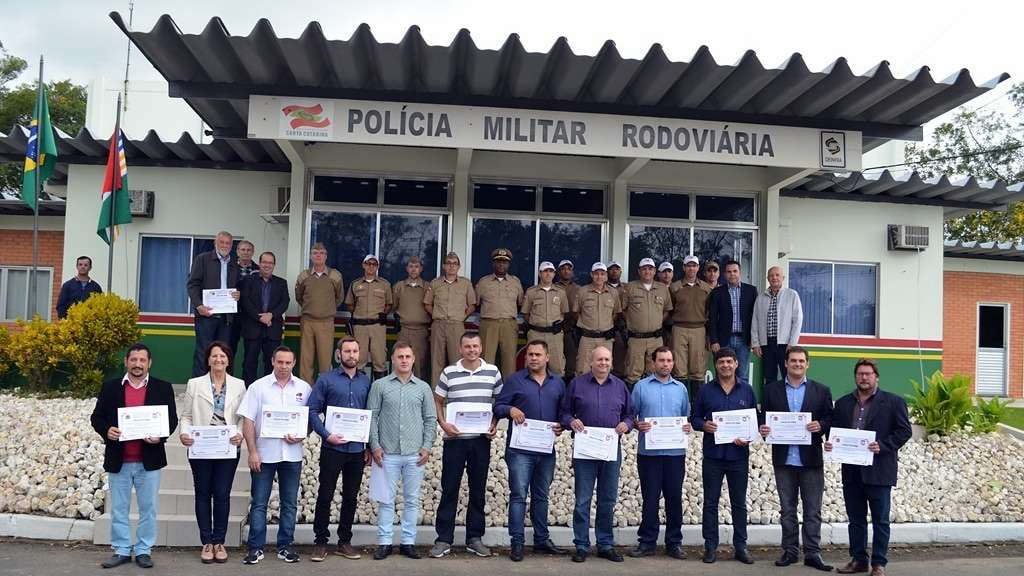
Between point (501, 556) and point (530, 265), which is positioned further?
point (530, 265)

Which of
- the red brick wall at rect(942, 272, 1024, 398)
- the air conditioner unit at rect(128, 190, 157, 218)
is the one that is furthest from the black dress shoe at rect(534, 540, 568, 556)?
the red brick wall at rect(942, 272, 1024, 398)

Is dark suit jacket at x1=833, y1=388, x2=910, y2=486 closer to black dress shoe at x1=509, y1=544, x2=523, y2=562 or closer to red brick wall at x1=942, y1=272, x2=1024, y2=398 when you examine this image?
black dress shoe at x1=509, y1=544, x2=523, y2=562

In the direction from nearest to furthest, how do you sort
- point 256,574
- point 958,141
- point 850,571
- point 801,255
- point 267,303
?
point 256,574
point 850,571
point 267,303
point 801,255
point 958,141

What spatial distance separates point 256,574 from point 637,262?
7313 millimetres

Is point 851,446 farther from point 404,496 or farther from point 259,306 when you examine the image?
point 259,306

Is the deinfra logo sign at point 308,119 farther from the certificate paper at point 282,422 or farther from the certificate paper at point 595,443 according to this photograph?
the certificate paper at point 595,443

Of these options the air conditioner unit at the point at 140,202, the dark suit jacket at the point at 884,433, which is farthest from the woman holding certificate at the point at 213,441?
the air conditioner unit at the point at 140,202

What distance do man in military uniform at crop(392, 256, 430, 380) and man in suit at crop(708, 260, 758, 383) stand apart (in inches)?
143

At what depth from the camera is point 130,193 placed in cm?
1233

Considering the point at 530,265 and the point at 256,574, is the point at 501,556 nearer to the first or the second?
the point at 256,574

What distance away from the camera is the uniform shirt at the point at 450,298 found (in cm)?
1023

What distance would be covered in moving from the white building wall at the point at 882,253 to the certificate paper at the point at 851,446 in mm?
6803

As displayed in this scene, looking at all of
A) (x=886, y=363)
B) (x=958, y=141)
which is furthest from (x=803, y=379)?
(x=958, y=141)

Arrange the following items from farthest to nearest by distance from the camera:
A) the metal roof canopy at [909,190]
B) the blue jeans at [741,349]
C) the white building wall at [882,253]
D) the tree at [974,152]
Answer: the tree at [974,152] → the white building wall at [882,253] → the metal roof canopy at [909,190] → the blue jeans at [741,349]
